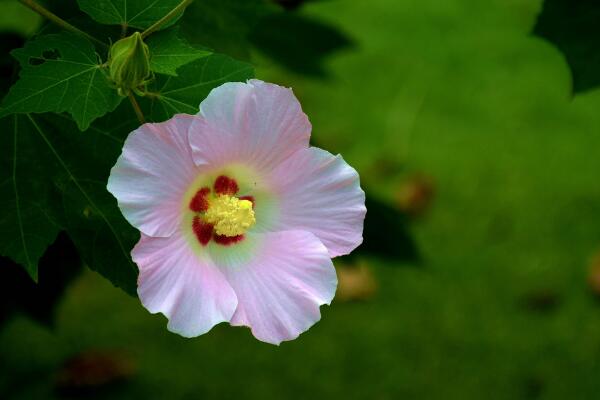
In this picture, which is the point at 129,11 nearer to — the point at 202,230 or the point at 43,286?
the point at 202,230

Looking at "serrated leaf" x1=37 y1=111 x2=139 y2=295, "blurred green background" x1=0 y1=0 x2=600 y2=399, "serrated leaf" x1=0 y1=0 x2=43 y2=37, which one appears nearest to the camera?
"serrated leaf" x1=37 y1=111 x2=139 y2=295

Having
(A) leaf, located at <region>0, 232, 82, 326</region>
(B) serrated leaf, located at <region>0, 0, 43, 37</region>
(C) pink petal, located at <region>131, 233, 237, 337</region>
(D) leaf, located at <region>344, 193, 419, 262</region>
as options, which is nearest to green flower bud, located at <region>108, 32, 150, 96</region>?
(C) pink petal, located at <region>131, 233, 237, 337</region>

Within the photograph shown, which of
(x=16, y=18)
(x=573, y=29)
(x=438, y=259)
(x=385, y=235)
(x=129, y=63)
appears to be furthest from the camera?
(x=16, y=18)

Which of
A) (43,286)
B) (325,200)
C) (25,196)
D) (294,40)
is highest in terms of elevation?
(325,200)

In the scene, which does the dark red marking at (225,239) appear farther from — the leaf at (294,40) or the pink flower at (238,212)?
the leaf at (294,40)

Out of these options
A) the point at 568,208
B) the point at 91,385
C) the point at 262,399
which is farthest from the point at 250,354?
the point at 568,208

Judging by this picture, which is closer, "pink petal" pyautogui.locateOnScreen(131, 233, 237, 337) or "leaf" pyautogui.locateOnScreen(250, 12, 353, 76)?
"pink petal" pyautogui.locateOnScreen(131, 233, 237, 337)

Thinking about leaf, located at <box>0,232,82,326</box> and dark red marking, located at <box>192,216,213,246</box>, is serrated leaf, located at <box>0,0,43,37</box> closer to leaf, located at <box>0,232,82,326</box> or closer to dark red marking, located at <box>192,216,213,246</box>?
leaf, located at <box>0,232,82,326</box>

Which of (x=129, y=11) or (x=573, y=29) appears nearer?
(x=129, y=11)

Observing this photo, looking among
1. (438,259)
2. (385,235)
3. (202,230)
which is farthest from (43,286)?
(438,259)
